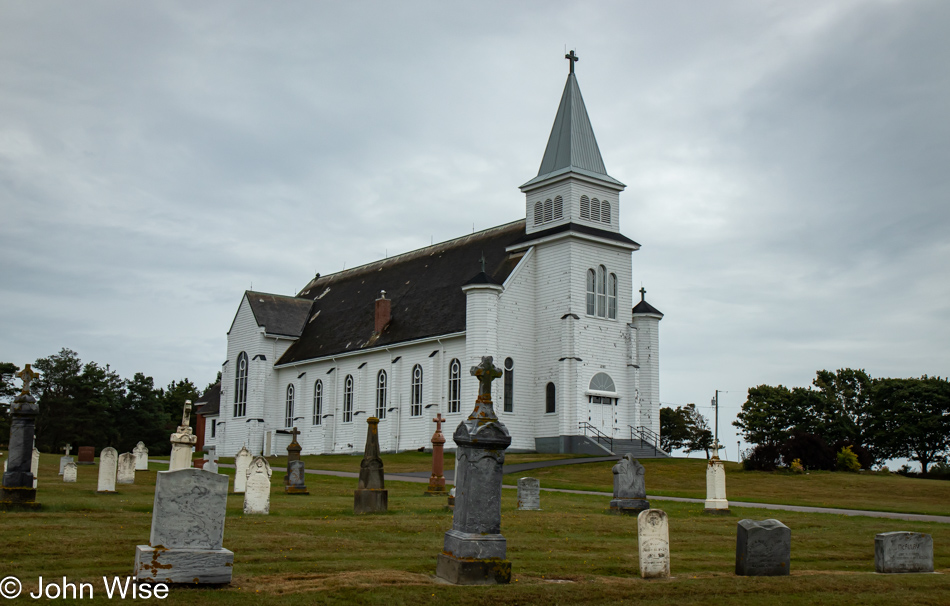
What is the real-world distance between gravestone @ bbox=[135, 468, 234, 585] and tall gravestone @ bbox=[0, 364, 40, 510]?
29.7 feet

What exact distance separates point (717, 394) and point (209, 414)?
135 ft

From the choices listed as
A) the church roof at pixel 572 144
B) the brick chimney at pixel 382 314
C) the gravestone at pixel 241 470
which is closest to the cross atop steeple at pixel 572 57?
the church roof at pixel 572 144

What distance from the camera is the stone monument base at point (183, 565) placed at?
10.2 metres

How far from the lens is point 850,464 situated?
38844 millimetres

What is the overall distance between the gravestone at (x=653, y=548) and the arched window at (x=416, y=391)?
35.3 metres

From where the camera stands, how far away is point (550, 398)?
4528 centimetres

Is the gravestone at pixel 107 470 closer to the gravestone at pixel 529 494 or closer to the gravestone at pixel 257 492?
the gravestone at pixel 257 492

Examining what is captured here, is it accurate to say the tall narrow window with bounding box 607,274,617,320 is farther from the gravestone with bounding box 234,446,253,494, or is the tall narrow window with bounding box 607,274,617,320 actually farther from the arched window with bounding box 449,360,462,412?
the gravestone with bounding box 234,446,253,494

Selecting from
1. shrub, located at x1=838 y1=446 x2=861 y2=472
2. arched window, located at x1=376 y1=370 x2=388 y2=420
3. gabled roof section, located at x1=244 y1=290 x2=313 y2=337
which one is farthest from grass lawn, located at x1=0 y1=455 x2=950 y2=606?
gabled roof section, located at x1=244 y1=290 x2=313 y2=337

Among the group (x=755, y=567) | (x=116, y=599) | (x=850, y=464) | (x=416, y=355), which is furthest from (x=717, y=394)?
(x=116, y=599)

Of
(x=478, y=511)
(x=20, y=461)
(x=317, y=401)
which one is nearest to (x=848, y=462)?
(x=317, y=401)

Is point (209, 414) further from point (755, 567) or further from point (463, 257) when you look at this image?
point (755, 567)

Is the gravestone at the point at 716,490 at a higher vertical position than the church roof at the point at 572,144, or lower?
lower

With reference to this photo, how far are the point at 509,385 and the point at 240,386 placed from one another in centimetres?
2296
